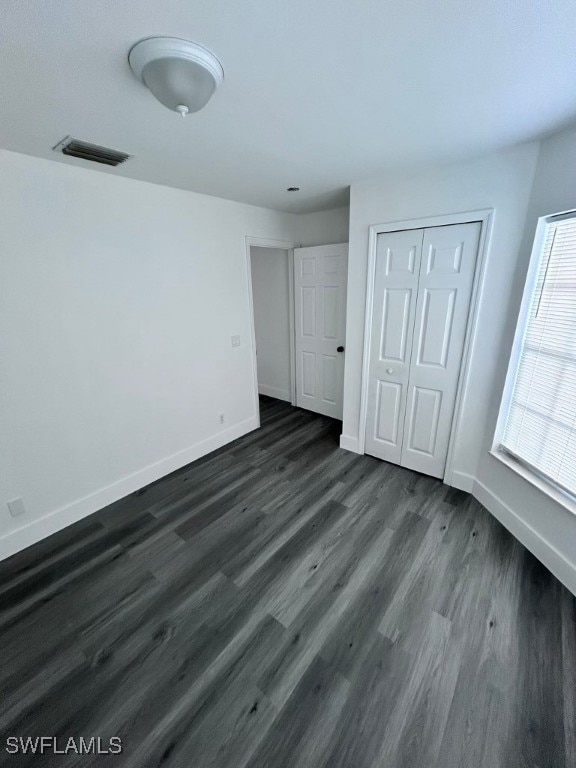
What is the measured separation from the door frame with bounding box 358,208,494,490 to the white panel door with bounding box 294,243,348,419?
749mm

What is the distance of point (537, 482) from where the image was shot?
6.34ft

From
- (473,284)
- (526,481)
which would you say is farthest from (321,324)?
(526,481)

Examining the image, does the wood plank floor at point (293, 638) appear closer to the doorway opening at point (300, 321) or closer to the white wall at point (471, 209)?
the white wall at point (471, 209)

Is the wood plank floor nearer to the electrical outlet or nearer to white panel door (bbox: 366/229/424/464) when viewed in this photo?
the electrical outlet

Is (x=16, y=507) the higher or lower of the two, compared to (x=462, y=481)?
higher

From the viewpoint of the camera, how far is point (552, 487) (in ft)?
6.10

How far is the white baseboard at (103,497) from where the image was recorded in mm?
2062

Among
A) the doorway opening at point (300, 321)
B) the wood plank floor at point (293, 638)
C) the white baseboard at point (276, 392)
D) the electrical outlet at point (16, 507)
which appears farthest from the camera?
the white baseboard at point (276, 392)

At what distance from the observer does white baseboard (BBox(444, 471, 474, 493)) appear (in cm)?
249

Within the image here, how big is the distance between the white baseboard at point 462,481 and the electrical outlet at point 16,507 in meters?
3.20

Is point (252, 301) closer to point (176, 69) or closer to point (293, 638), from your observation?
point (176, 69)

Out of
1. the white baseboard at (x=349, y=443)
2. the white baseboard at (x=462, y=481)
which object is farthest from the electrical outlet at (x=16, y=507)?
the white baseboard at (x=462, y=481)

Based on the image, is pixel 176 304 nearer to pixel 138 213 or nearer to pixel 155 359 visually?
pixel 155 359

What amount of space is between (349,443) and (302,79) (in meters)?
2.74
